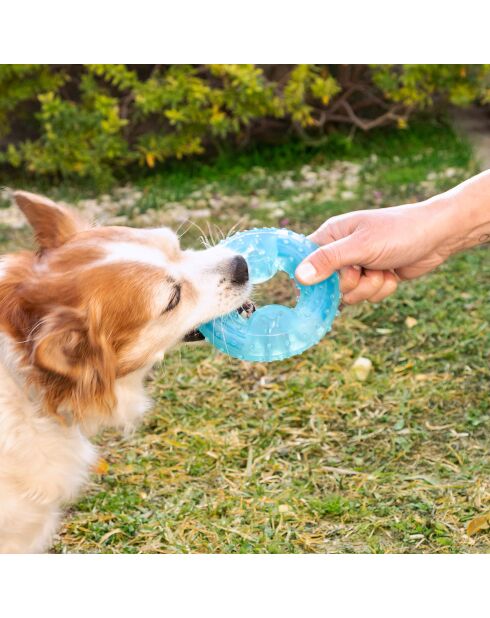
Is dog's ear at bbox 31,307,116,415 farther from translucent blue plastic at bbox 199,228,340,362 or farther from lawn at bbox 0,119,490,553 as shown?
lawn at bbox 0,119,490,553

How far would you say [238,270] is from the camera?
272cm

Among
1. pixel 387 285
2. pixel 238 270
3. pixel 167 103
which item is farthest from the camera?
pixel 167 103

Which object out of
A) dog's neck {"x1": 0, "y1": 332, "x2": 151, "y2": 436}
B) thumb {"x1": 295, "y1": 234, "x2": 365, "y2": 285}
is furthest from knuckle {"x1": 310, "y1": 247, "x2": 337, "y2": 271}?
dog's neck {"x1": 0, "y1": 332, "x2": 151, "y2": 436}

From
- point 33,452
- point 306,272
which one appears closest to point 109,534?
point 33,452

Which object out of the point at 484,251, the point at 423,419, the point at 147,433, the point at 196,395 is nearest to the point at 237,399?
the point at 196,395

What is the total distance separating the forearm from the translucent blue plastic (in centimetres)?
52

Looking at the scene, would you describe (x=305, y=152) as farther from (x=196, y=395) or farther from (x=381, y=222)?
(x=381, y=222)

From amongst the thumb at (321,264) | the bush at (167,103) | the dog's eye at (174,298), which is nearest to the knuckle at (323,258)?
the thumb at (321,264)

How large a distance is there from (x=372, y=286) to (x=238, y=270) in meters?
0.66

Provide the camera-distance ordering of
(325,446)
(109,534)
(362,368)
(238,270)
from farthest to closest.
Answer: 1. (362,368)
2. (325,446)
3. (109,534)
4. (238,270)

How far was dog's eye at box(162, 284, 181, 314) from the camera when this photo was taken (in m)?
2.58

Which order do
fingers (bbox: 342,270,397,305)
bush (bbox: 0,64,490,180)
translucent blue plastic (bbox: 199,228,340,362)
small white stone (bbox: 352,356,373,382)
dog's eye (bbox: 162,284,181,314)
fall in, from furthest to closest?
bush (bbox: 0,64,490,180), small white stone (bbox: 352,356,373,382), fingers (bbox: 342,270,397,305), translucent blue plastic (bbox: 199,228,340,362), dog's eye (bbox: 162,284,181,314)

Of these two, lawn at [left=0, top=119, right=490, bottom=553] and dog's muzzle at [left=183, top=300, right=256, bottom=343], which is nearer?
dog's muzzle at [left=183, top=300, right=256, bottom=343]

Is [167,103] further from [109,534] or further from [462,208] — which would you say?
[109,534]
